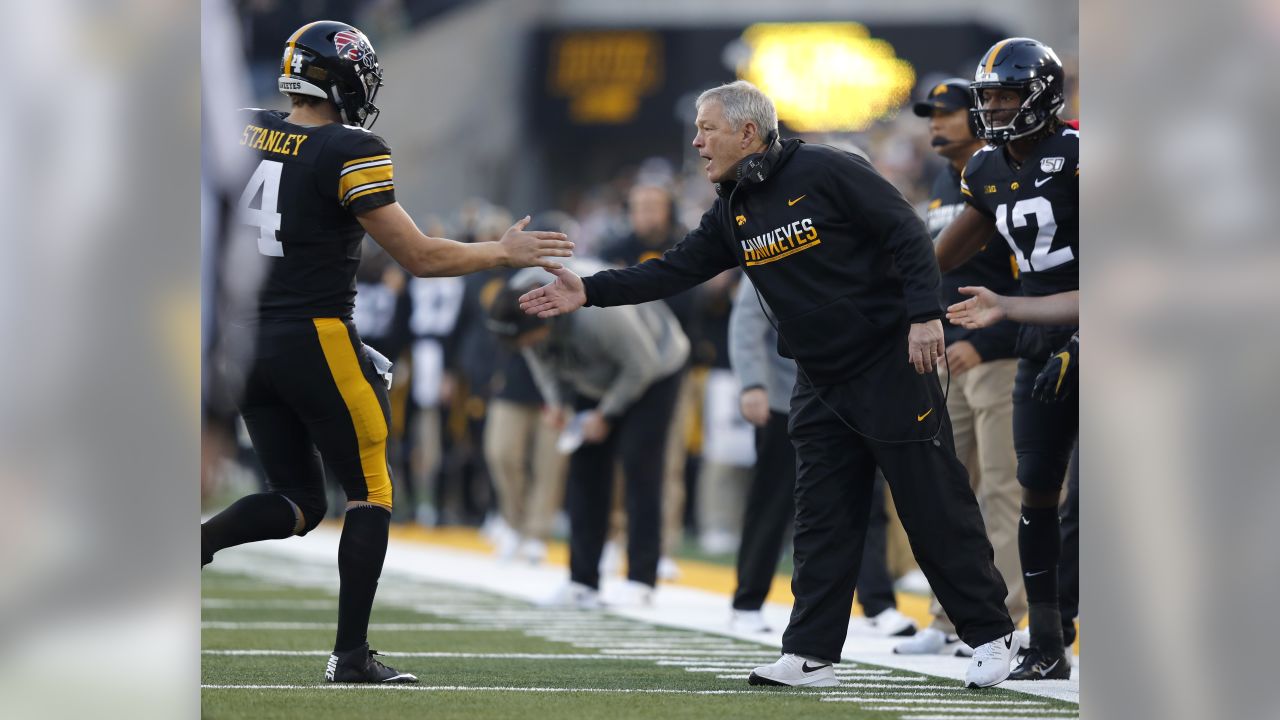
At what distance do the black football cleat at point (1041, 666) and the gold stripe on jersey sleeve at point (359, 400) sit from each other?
2193 mm

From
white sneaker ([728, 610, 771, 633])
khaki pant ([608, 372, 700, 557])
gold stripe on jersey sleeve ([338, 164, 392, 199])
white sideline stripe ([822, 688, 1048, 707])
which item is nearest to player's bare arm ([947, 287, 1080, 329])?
white sideline stripe ([822, 688, 1048, 707])

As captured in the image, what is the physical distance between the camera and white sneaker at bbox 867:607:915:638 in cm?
779

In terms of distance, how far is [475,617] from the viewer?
8.62 metres

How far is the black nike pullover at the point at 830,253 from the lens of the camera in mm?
5648

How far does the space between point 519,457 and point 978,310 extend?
23.0ft

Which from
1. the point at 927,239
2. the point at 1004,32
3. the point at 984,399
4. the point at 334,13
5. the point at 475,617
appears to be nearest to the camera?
the point at 927,239

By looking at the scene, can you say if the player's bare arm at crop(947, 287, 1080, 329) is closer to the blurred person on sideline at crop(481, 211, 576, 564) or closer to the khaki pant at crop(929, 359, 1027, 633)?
the khaki pant at crop(929, 359, 1027, 633)

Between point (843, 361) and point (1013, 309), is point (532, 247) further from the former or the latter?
point (1013, 309)

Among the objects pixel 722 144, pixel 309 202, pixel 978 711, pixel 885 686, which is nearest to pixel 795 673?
pixel 885 686

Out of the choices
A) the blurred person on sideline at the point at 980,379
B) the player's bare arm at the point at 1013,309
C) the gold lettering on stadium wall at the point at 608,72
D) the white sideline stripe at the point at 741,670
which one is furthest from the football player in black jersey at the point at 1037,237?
the gold lettering on stadium wall at the point at 608,72
